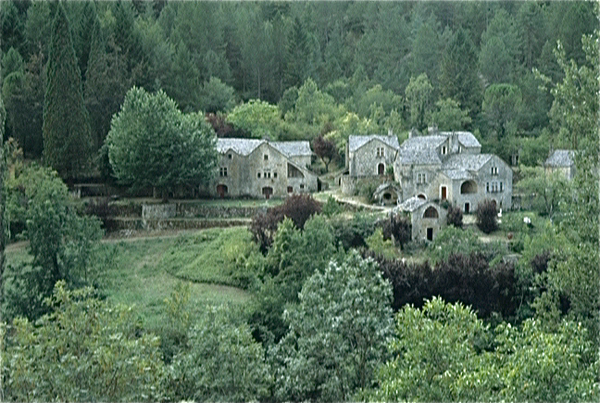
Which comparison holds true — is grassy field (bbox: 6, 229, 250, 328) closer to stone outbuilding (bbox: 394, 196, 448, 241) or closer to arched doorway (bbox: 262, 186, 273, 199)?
arched doorway (bbox: 262, 186, 273, 199)

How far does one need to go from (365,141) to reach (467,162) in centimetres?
795

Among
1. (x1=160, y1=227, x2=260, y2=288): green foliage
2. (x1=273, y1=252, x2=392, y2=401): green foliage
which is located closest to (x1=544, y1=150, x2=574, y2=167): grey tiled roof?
(x1=160, y1=227, x2=260, y2=288): green foliage

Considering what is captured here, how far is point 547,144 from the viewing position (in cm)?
6431

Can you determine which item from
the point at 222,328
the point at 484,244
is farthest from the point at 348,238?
the point at 222,328

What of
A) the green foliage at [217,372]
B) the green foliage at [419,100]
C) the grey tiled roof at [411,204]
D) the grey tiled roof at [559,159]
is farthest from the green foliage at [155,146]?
the green foliage at [217,372]

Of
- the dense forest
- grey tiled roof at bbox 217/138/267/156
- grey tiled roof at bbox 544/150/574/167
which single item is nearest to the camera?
the dense forest

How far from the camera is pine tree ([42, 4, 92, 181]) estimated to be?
5547cm

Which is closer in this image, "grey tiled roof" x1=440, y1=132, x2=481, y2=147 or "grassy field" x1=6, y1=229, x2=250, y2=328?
"grassy field" x1=6, y1=229, x2=250, y2=328

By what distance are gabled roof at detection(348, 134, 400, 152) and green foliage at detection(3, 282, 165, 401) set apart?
39.0m

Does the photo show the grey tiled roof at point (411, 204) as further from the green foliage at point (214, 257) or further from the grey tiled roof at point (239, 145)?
the grey tiled roof at point (239, 145)

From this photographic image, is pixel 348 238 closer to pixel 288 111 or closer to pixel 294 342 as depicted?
pixel 294 342

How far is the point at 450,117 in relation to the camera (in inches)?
2744

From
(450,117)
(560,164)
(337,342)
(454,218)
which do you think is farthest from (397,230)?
(337,342)

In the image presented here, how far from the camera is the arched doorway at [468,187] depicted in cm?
5541
